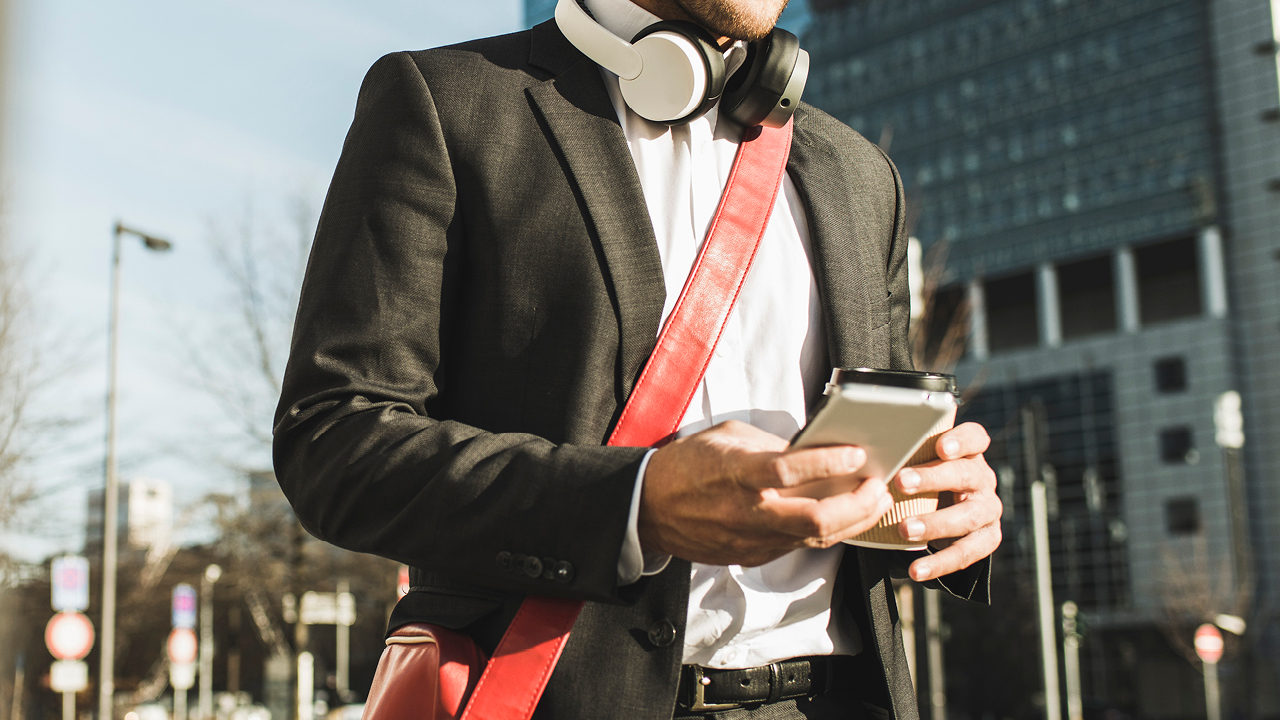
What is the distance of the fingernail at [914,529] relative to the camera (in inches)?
45.4

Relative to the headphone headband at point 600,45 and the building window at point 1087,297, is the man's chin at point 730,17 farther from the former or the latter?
the building window at point 1087,297

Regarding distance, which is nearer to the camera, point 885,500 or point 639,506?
point 885,500

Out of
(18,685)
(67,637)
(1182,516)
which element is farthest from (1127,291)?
(67,637)

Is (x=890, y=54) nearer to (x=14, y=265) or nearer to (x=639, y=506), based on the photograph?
(x=14, y=265)

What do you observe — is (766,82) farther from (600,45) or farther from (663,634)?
(663,634)

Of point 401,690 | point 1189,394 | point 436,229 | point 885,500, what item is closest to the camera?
point 885,500

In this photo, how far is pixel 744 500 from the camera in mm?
940

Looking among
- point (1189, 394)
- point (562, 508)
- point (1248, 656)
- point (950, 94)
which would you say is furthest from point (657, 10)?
point (950, 94)

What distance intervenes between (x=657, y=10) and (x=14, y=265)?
63.2 ft

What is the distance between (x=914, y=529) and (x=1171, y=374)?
5589 centimetres

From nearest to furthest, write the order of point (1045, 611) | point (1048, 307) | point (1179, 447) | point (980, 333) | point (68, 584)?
point (68, 584)
point (1045, 611)
point (1179, 447)
point (1048, 307)
point (980, 333)

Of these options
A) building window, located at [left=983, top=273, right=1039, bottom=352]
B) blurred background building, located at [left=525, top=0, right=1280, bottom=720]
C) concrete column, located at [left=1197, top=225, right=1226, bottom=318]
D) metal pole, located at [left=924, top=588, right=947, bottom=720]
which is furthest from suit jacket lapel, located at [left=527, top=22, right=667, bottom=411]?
building window, located at [left=983, top=273, right=1039, bottom=352]

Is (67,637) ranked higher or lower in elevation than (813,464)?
lower

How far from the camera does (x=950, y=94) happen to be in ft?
196
